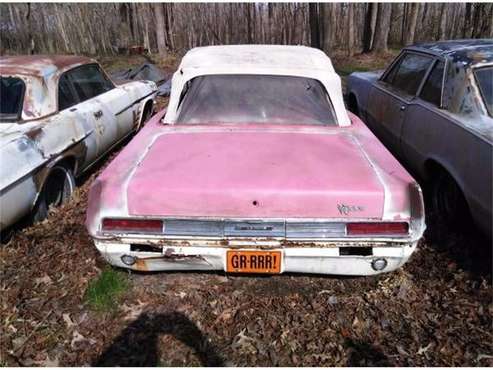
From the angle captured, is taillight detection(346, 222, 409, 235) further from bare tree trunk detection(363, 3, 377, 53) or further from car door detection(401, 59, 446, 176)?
bare tree trunk detection(363, 3, 377, 53)

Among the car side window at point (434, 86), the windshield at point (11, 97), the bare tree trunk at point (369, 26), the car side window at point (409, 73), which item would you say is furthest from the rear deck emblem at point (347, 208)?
the bare tree trunk at point (369, 26)

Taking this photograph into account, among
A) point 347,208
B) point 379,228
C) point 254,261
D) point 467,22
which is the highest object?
point 467,22

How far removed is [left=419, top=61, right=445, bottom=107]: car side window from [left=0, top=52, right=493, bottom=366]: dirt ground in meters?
1.42

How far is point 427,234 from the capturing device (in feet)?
11.8

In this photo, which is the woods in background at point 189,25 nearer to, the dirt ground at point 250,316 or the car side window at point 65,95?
the car side window at point 65,95

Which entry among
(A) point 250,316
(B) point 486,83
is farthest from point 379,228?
(B) point 486,83

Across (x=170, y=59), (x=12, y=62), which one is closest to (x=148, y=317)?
(x=12, y=62)

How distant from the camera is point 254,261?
2508mm

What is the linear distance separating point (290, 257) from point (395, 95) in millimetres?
3012

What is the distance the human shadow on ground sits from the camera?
8.09 feet

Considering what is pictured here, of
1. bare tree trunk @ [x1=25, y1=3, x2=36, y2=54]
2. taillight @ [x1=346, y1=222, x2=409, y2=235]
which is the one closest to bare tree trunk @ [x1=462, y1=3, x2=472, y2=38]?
taillight @ [x1=346, y1=222, x2=409, y2=235]

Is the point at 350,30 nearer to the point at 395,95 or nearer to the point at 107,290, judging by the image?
the point at 395,95

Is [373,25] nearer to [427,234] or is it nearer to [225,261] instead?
[427,234]

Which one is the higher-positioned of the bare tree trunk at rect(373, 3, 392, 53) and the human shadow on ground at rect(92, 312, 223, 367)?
the bare tree trunk at rect(373, 3, 392, 53)
